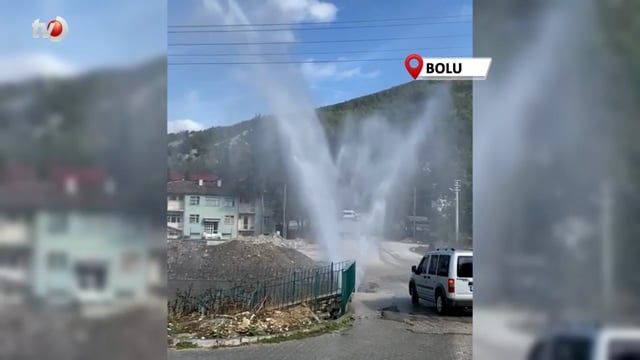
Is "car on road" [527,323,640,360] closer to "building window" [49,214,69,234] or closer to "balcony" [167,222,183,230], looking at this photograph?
"balcony" [167,222,183,230]

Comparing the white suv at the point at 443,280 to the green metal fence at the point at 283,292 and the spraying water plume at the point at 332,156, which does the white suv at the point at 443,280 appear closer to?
the spraying water plume at the point at 332,156

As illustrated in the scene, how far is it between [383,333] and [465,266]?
78 cm

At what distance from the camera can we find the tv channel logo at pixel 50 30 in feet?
10.2

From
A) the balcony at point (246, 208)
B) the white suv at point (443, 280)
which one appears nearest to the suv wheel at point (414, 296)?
the white suv at point (443, 280)

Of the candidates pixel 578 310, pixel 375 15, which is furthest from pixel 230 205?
pixel 578 310

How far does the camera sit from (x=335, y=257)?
383cm

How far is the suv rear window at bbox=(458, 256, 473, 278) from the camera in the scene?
10.2 feet

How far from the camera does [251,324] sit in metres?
4.03

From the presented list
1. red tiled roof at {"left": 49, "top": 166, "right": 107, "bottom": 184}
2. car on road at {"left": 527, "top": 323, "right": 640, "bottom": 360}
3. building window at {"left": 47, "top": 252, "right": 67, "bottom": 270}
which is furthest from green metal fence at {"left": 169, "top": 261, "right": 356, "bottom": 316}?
car on road at {"left": 527, "top": 323, "right": 640, "bottom": 360}

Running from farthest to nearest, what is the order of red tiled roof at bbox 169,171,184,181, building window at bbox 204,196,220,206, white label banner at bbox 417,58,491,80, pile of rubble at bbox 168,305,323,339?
pile of rubble at bbox 168,305,323,339, building window at bbox 204,196,220,206, red tiled roof at bbox 169,171,184,181, white label banner at bbox 417,58,491,80

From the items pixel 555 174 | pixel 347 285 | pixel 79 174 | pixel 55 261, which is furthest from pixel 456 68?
pixel 55 261

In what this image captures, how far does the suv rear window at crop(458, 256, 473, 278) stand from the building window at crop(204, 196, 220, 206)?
1.73 m

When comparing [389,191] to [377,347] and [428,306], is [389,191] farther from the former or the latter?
[377,347]

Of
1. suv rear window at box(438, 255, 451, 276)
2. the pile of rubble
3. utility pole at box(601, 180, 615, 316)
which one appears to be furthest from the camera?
the pile of rubble
